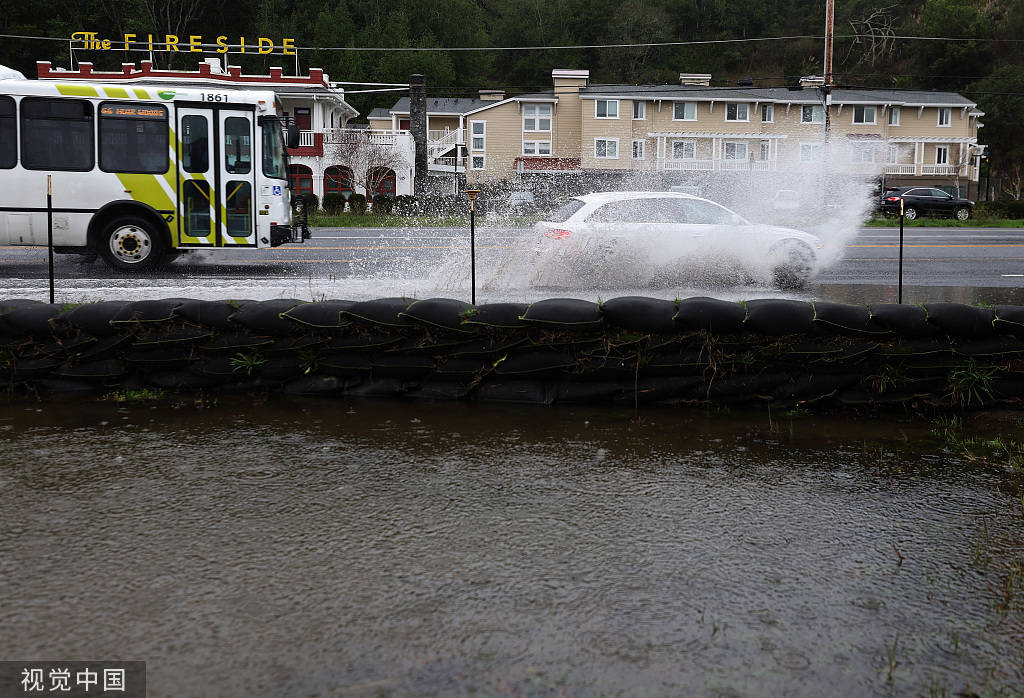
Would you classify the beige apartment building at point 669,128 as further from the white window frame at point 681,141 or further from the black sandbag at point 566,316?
the black sandbag at point 566,316

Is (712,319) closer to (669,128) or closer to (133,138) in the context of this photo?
(133,138)

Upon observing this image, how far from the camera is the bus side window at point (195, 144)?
14336mm

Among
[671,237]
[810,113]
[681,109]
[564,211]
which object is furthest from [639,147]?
[671,237]

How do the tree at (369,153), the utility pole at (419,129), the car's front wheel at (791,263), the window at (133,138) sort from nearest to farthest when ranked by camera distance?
the car's front wheel at (791,263) → the window at (133,138) → the utility pole at (419,129) → the tree at (369,153)

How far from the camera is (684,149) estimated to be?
67.0 metres

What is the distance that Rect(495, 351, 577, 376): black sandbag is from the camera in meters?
6.39

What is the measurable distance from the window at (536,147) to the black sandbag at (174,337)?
6216cm

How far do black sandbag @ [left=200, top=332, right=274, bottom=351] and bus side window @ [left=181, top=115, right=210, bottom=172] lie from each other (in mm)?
8629

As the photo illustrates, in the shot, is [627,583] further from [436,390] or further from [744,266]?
[744,266]

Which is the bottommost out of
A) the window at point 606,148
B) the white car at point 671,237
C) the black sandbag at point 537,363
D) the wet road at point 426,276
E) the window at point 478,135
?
the black sandbag at point 537,363

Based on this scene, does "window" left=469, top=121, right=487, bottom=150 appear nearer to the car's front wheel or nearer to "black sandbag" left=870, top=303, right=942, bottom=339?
the car's front wheel

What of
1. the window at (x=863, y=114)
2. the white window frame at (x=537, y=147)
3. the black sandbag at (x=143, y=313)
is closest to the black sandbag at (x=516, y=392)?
the black sandbag at (x=143, y=313)

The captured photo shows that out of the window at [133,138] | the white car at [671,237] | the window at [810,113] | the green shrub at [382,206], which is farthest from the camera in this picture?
the window at [810,113]

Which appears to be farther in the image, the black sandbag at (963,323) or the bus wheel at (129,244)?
the bus wheel at (129,244)
